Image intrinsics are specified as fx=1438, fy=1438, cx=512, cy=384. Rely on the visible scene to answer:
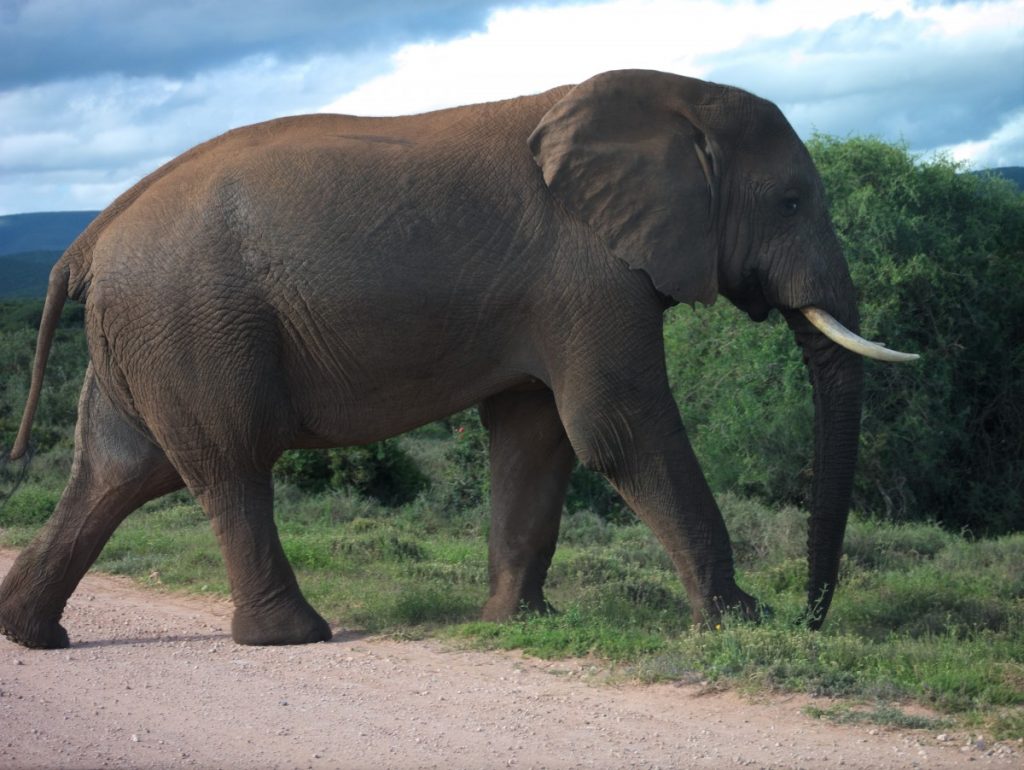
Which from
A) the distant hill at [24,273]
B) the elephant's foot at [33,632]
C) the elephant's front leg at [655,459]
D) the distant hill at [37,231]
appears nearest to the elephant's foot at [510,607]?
the elephant's front leg at [655,459]

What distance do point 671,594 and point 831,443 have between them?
1.52 metres

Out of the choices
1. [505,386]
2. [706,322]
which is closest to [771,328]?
[706,322]

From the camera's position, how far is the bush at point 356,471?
14219 millimetres

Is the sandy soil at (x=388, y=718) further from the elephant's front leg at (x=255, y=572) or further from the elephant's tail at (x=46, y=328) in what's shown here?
the elephant's tail at (x=46, y=328)

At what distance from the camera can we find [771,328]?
45.7 ft

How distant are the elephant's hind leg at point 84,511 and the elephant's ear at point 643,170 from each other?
8.76ft

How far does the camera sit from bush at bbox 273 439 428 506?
1422 cm

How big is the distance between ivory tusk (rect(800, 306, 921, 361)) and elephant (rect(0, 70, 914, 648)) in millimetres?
16

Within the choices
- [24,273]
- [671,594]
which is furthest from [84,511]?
[24,273]

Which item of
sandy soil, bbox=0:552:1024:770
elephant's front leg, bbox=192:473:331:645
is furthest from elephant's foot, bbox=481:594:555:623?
elephant's front leg, bbox=192:473:331:645

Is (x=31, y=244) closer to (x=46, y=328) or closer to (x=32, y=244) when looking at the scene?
(x=32, y=244)

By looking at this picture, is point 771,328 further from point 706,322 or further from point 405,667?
point 405,667

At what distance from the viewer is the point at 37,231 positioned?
93750 mm

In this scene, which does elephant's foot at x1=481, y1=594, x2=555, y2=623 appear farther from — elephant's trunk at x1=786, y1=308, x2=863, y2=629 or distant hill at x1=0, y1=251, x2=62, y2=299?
distant hill at x1=0, y1=251, x2=62, y2=299
